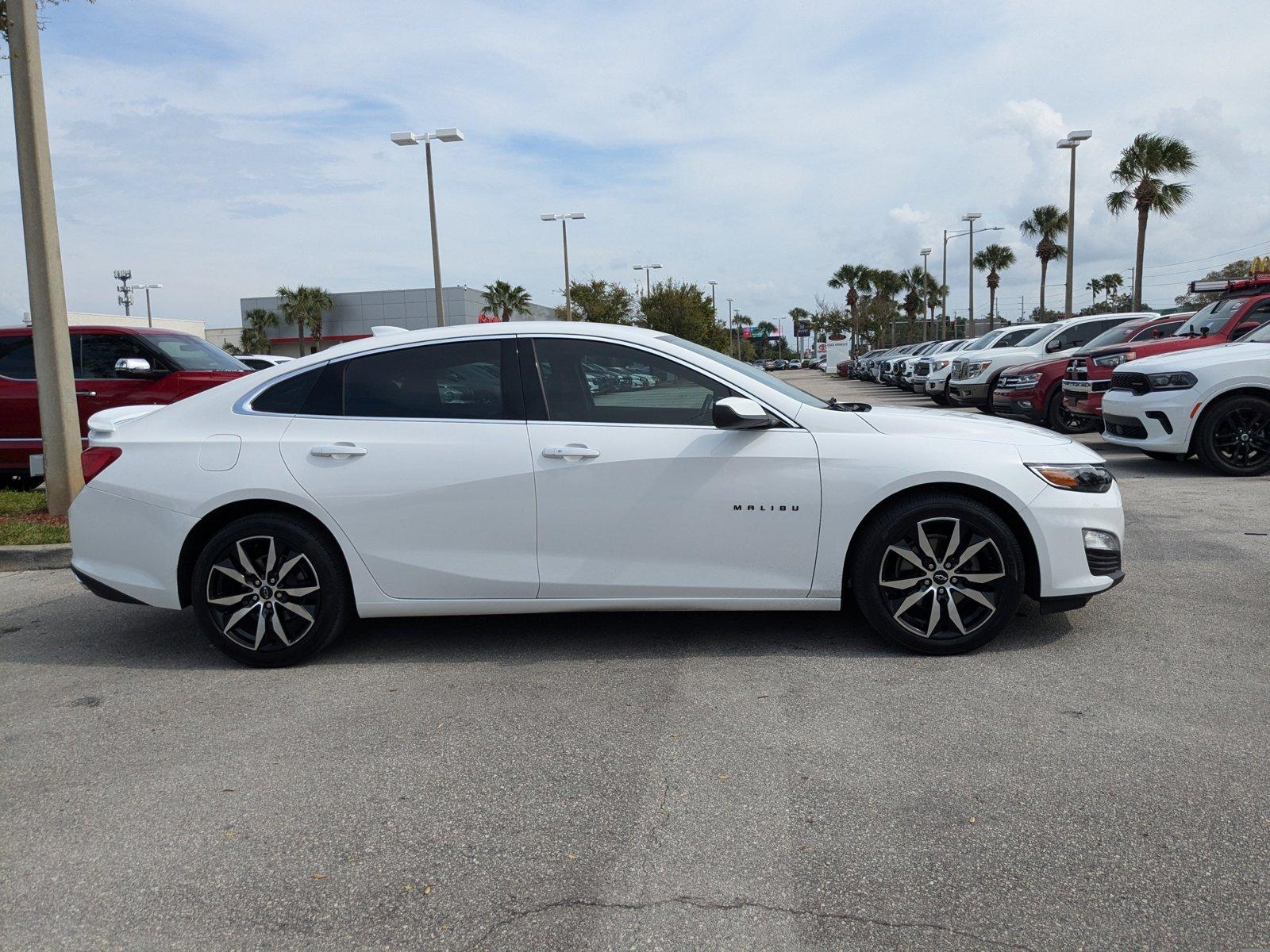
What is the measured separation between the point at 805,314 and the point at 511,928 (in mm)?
148773

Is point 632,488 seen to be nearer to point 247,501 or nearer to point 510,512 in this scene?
point 510,512

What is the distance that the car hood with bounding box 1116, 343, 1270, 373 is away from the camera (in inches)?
376

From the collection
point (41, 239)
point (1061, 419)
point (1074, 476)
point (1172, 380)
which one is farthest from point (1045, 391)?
point (41, 239)

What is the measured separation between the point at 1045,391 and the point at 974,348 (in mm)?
7961

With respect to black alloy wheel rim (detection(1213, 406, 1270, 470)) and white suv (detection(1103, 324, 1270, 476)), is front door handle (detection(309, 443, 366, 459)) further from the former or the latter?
black alloy wheel rim (detection(1213, 406, 1270, 470))

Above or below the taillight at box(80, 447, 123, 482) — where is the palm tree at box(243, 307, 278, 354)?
above

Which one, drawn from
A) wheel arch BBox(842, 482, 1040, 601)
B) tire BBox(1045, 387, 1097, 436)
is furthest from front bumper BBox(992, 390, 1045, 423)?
wheel arch BBox(842, 482, 1040, 601)

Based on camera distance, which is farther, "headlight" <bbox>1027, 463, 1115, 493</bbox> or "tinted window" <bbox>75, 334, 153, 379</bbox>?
"tinted window" <bbox>75, 334, 153, 379</bbox>

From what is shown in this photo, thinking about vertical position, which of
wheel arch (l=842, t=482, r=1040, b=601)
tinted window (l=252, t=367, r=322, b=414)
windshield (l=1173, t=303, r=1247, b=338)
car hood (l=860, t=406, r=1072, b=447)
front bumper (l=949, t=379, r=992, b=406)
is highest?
windshield (l=1173, t=303, r=1247, b=338)

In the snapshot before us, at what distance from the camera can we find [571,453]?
446cm

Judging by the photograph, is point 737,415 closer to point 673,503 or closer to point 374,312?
point 673,503

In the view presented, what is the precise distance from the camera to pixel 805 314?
147125mm

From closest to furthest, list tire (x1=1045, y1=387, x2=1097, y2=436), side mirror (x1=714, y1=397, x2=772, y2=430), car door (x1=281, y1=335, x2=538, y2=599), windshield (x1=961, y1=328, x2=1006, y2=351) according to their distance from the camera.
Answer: side mirror (x1=714, y1=397, x2=772, y2=430) → car door (x1=281, y1=335, x2=538, y2=599) → tire (x1=1045, y1=387, x2=1097, y2=436) → windshield (x1=961, y1=328, x2=1006, y2=351)

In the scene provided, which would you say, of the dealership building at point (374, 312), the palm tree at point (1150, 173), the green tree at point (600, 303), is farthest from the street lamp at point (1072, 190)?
the dealership building at point (374, 312)
